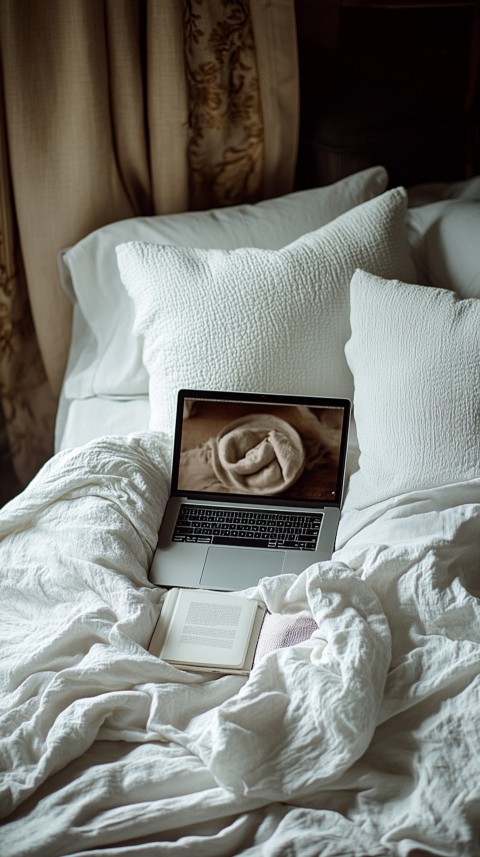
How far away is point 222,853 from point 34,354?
139 cm

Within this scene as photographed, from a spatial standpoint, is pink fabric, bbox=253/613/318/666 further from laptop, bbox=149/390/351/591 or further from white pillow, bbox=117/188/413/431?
white pillow, bbox=117/188/413/431

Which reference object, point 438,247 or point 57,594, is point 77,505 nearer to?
point 57,594

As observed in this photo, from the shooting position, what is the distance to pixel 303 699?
0.99m

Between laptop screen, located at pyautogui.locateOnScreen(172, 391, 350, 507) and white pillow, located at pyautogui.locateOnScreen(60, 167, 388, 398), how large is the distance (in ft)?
1.17

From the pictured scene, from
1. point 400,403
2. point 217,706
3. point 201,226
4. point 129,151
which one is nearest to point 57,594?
point 217,706

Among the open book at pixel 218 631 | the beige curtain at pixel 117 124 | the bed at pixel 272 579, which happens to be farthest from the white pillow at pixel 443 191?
the open book at pixel 218 631

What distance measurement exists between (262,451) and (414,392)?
0.82 ft

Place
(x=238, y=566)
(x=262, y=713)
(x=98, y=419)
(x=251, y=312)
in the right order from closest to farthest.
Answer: (x=262, y=713) < (x=238, y=566) < (x=251, y=312) < (x=98, y=419)

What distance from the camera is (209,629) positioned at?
1177 mm

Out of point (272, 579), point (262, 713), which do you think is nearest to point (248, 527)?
point (272, 579)

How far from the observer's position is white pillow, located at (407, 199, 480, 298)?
1.61 metres

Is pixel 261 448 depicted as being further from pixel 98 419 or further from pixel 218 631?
pixel 98 419

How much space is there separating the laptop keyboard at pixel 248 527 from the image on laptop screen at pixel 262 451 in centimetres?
3

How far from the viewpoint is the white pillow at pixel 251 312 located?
59.8 inches
